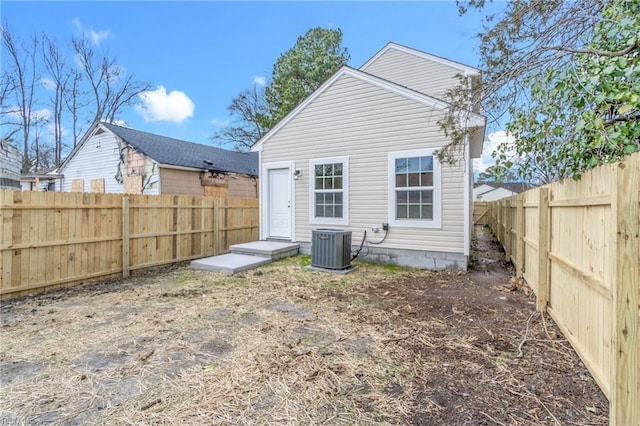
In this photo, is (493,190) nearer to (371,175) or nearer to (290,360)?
(371,175)

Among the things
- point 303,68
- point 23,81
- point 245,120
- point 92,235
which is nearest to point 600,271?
point 92,235

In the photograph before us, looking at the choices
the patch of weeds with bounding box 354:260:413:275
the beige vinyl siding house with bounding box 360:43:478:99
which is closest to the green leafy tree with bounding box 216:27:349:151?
the beige vinyl siding house with bounding box 360:43:478:99

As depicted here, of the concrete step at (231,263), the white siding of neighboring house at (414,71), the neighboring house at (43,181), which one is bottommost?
the concrete step at (231,263)

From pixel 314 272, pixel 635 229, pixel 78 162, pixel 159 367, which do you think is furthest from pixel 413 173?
pixel 78 162

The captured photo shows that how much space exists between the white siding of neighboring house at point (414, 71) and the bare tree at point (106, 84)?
18.6 meters

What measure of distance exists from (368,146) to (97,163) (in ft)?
40.5

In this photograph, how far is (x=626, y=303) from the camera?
189cm

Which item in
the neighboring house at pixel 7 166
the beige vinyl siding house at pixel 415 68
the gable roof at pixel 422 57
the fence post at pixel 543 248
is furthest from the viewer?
the beige vinyl siding house at pixel 415 68

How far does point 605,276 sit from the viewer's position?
2.26 m

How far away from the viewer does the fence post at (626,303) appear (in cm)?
187

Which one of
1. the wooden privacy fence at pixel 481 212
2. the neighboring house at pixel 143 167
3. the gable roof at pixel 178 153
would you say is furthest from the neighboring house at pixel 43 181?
the wooden privacy fence at pixel 481 212

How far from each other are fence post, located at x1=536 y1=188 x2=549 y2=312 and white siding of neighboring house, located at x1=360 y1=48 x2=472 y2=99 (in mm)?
7390

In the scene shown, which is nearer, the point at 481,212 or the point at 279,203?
the point at 279,203

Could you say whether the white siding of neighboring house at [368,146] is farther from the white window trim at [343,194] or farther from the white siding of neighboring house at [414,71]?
the white siding of neighboring house at [414,71]
